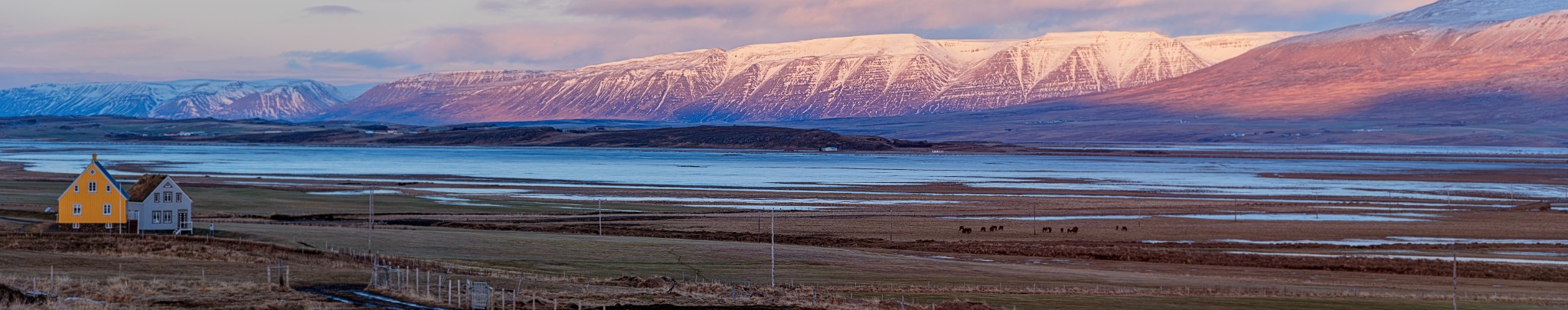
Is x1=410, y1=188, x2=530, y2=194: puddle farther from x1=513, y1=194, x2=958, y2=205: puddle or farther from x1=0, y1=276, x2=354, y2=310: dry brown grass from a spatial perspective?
x1=0, y1=276, x2=354, y2=310: dry brown grass

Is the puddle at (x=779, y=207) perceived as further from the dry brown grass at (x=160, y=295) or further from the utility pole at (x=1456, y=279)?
the dry brown grass at (x=160, y=295)

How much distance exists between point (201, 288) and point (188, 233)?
72.4ft

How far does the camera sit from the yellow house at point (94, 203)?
165 feet

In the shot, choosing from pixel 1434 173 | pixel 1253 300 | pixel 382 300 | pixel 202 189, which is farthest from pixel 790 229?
pixel 1434 173

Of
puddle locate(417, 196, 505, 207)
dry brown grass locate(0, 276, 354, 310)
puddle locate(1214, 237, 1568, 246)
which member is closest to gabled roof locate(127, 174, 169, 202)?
dry brown grass locate(0, 276, 354, 310)

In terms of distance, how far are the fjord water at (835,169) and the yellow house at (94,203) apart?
5528 centimetres

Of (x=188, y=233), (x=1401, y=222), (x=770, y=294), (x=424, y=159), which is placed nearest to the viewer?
(x=770, y=294)

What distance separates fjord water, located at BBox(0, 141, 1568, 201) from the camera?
10412cm

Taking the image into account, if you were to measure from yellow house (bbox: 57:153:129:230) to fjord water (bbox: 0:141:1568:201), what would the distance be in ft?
181

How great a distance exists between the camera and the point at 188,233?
165 feet

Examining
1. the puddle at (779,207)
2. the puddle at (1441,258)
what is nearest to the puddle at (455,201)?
the puddle at (779,207)

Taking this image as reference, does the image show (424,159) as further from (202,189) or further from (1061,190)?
(1061,190)

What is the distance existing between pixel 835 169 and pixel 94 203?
92.9 m

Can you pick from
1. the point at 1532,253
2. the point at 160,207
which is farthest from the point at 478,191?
the point at 1532,253
